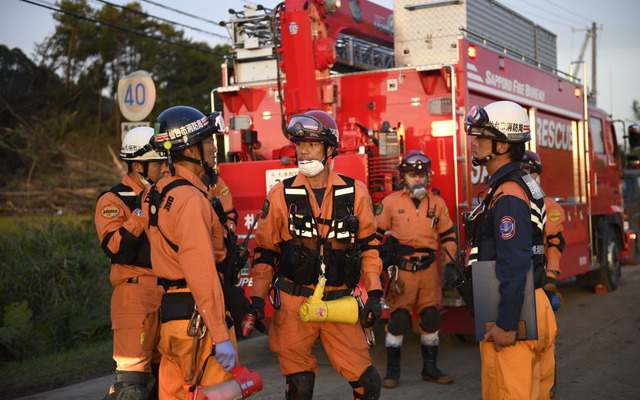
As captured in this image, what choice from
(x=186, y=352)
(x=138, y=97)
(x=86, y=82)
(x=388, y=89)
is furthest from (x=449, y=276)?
(x=86, y=82)

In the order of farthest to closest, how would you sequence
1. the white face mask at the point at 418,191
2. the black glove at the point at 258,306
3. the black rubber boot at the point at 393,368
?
the white face mask at the point at 418,191 → the black rubber boot at the point at 393,368 → the black glove at the point at 258,306

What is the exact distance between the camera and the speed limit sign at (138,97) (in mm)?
10586

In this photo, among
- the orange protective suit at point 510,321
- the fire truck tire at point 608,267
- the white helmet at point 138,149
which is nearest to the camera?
the orange protective suit at point 510,321

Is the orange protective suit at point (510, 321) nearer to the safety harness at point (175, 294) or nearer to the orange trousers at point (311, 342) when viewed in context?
the orange trousers at point (311, 342)

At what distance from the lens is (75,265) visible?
11078 mm

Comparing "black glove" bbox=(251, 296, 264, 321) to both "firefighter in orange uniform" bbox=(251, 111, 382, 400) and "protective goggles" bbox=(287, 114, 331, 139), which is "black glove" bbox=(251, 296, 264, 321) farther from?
"protective goggles" bbox=(287, 114, 331, 139)

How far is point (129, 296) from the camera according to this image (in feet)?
16.9

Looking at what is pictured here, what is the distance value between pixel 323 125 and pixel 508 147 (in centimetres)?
123

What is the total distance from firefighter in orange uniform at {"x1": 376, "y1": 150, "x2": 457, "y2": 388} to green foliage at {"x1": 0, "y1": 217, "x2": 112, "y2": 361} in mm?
4274

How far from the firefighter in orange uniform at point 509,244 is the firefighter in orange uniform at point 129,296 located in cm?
218

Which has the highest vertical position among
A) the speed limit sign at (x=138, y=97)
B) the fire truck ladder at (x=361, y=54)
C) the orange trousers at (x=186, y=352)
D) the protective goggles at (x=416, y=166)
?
the fire truck ladder at (x=361, y=54)

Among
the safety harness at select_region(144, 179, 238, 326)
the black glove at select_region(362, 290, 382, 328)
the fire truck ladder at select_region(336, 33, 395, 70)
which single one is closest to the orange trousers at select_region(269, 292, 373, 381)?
the black glove at select_region(362, 290, 382, 328)

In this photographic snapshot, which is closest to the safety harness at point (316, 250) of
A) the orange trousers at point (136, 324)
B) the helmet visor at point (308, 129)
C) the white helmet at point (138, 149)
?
the helmet visor at point (308, 129)

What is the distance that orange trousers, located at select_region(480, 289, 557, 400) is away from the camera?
4.01 meters
